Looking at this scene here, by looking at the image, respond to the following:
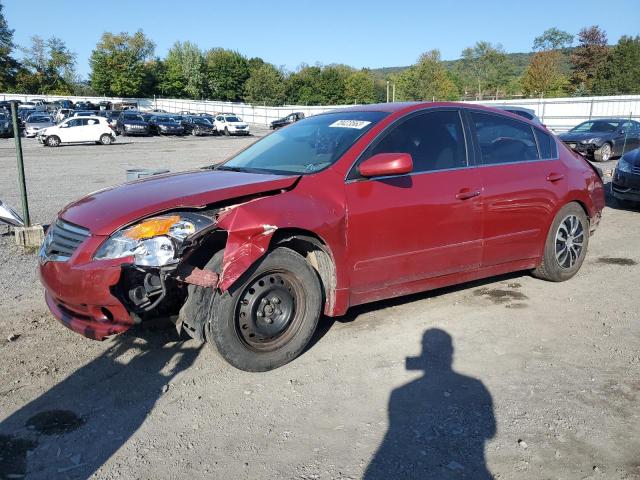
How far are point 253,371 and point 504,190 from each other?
270 cm

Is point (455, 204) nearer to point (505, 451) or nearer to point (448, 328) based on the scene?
point (448, 328)

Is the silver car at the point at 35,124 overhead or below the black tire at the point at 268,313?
overhead

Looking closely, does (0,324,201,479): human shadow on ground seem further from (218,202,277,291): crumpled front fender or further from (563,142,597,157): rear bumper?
(563,142,597,157): rear bumper

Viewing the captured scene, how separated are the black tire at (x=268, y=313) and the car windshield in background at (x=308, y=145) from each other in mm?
834

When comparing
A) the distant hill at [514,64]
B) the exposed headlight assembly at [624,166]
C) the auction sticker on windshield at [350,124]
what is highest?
the distant hill at [514,64]

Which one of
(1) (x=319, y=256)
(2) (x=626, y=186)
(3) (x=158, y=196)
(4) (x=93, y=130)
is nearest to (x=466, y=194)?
(1) (x=319, y=256)

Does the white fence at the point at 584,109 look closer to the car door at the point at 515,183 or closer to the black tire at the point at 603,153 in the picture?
the black tire at the point at 603,153

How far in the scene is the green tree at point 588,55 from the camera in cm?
6800

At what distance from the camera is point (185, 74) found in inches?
3691

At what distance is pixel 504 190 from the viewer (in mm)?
4875

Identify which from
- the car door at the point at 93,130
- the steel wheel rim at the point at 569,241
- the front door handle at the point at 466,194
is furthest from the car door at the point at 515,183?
the car door at the point at 93,130

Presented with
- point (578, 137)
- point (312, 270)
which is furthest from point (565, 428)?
point (578, 137)

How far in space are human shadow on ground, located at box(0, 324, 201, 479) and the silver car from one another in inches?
1482

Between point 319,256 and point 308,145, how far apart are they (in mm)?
1080
